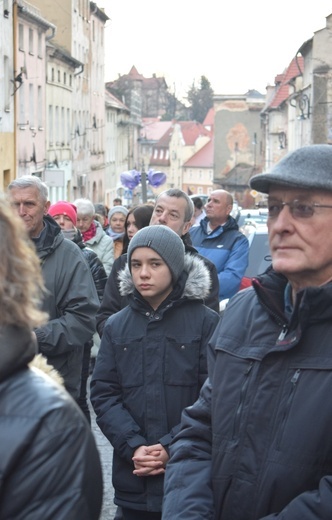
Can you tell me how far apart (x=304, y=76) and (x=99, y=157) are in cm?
1754

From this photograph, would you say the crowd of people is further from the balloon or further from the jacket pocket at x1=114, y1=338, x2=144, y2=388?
the balloon

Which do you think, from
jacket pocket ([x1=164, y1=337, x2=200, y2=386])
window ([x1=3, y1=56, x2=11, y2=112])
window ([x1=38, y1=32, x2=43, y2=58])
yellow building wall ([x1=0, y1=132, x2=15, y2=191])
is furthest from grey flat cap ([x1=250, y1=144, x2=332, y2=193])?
window ([x1=38, y1=32, x2=43, y2=58])

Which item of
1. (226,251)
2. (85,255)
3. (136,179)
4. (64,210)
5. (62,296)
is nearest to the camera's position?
(62,296)

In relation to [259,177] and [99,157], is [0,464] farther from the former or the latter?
[99,157]

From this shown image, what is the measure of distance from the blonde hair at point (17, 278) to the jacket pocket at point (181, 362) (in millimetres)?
2663

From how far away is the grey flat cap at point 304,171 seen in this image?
3465mm

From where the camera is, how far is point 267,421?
132 inches

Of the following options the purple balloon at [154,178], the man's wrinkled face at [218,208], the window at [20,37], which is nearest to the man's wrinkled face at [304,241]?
the man's wrinkled face at [218,208]

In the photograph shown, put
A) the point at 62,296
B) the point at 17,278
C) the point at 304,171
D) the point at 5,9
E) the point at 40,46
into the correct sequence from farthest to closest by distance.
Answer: the point at 40,46
the point at 5,9
the point at 62,296
the point at 304,171
the point at 17,278

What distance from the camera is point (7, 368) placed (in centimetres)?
261

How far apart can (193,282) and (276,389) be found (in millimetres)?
2289

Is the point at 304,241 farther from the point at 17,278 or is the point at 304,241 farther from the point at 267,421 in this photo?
the point at 17,278

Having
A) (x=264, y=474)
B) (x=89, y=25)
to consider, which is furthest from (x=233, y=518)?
(x=89, y=25)

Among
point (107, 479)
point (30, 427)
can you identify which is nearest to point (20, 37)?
point (107, 479)
